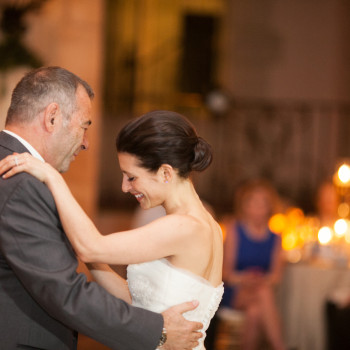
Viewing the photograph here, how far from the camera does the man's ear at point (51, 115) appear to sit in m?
1.91

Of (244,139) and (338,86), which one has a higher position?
(338,86)

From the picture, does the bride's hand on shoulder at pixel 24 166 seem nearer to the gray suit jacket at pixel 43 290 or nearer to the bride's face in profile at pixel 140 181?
the gray suit jacket at pixel 43 290

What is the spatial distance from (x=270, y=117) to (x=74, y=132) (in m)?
6.85

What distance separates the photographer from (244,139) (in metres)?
8.93

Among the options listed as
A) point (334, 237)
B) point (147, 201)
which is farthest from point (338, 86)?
point (147, 201)

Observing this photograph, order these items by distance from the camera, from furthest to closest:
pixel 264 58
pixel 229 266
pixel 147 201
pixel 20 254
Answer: pixel 264 58, pixel 229 266, pixel 147 201, pixel 20 254

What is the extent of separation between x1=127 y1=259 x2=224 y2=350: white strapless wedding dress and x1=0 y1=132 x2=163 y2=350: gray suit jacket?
15 cm

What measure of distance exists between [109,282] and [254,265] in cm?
292

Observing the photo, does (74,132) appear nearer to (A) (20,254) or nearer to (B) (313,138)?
(A) (20,254)

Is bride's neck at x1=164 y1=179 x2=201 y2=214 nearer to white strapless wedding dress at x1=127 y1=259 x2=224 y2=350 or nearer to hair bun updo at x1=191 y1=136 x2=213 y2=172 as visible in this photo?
hair bun updo at x1=191 y1=136 x2=213 y2=172

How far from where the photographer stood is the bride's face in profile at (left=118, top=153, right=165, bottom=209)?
2.05 metres

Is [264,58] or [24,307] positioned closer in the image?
[24,307]

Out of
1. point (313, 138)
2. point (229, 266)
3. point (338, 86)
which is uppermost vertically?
point (338, 86)

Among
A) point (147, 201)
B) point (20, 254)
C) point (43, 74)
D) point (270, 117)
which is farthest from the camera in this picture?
point (270, 117)
